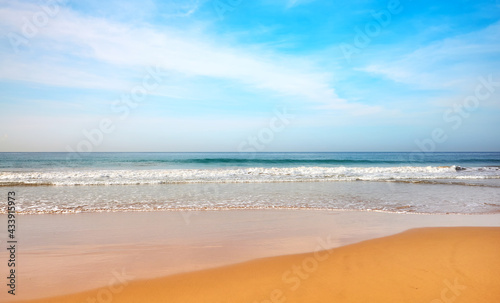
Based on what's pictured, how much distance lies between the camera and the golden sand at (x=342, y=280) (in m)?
3.41

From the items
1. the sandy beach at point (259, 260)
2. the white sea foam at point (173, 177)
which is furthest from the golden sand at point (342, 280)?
the white sea foam at point (173, 177)

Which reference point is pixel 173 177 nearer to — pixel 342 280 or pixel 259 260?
pixel 259 260

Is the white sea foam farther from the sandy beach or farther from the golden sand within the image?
the golden sand

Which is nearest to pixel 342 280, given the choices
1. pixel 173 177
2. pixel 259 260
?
pixel 259 260

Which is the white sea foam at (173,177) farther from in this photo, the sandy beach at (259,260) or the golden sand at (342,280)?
the golden sand at (342,280)

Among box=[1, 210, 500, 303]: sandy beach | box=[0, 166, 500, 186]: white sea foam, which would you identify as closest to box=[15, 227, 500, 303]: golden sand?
box=[1, 210, 500, 303]: sandy beach

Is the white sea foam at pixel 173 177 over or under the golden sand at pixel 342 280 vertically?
over

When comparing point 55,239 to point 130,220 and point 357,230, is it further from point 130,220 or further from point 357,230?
point 357,230

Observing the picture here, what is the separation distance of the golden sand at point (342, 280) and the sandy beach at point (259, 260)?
0.01 m

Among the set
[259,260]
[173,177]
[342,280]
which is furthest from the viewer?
[173,177]

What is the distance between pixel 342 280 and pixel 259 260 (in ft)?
4.56

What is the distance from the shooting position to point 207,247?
5.31 meters

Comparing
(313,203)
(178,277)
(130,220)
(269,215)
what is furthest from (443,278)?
(130,220)

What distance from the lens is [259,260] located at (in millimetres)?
4629
